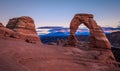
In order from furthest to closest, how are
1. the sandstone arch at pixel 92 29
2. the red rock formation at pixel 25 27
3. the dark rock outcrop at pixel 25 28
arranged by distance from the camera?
the sandstone arch at pixel 92 29 → the red rock formation at pixel 25 27 → the dark rock outcrop at pixel 25 28

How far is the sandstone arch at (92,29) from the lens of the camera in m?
37.1

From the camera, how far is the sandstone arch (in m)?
37.1

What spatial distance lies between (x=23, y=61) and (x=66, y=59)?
7056 millimetres

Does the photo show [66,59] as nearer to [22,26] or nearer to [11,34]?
[11,34]

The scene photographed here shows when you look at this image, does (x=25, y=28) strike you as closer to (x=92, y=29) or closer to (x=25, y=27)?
(x=25, y=27)

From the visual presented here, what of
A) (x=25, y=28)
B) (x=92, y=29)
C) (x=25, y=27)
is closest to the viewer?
(x=25, y=28)

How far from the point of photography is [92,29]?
39.1m

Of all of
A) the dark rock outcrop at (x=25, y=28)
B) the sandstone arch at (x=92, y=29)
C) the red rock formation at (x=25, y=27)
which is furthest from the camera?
the sandstone arch at (x=92, y=29)

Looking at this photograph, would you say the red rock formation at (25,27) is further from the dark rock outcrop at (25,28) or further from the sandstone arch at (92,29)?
the sandstone arch at (92,29)

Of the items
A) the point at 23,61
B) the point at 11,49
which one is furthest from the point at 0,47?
the point at 23,61

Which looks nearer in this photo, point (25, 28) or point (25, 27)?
point (25, 28)

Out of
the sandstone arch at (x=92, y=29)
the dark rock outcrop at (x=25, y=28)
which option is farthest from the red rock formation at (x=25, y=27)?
the sandstone arch at (x=92, y=29)

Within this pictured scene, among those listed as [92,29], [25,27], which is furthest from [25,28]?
[92,29]

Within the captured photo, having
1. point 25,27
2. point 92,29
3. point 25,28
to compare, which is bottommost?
point 92,29
